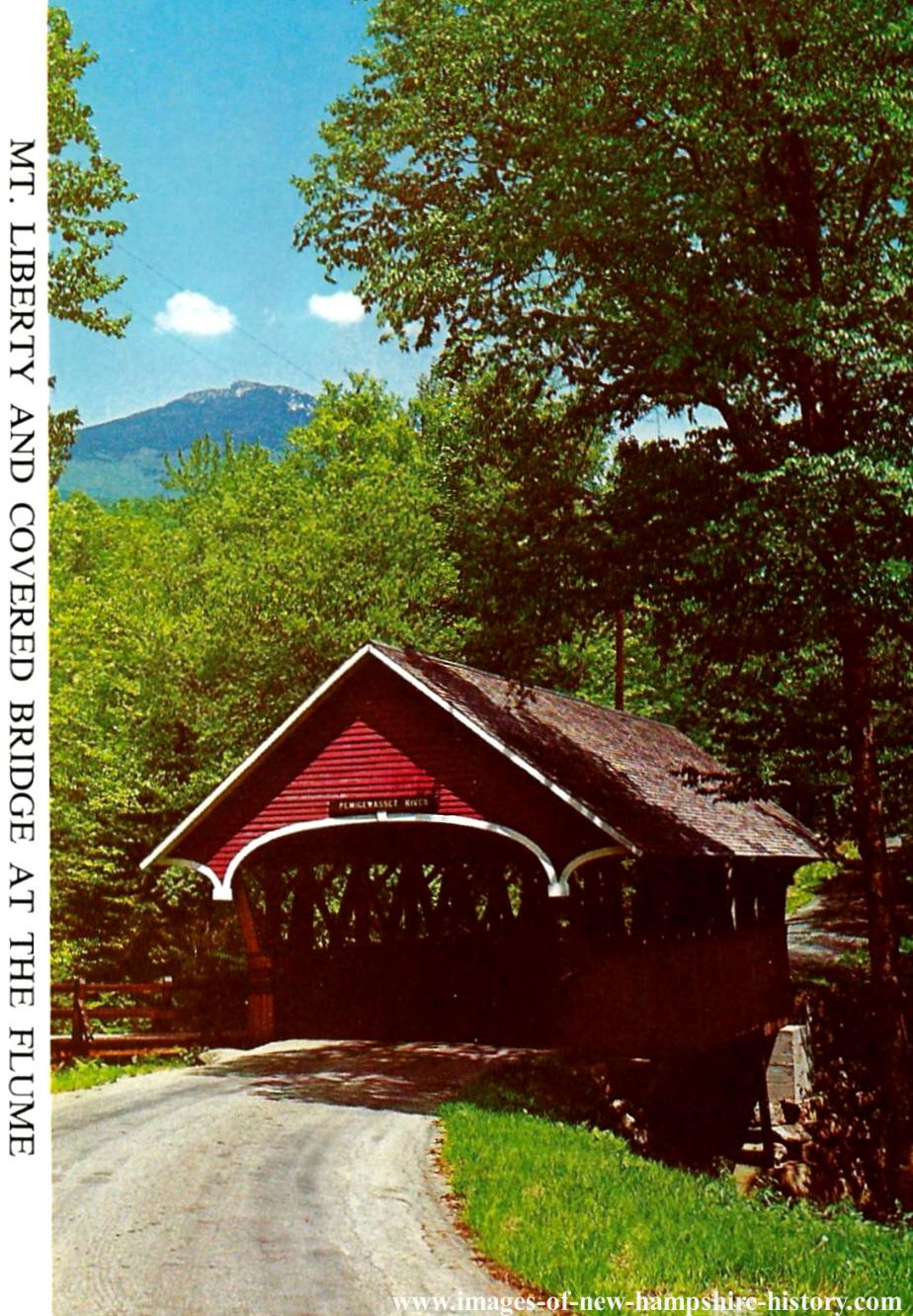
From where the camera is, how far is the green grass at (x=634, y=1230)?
313 inches

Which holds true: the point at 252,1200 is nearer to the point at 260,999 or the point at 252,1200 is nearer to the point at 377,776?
the point at 377,776

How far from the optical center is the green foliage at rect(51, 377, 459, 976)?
26.2m

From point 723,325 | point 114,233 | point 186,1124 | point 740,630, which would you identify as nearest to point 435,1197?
point 186,1124

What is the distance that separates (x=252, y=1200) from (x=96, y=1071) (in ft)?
29.6

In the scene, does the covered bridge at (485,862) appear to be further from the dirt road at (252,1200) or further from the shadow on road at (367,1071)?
the dirt road at (252,1200)

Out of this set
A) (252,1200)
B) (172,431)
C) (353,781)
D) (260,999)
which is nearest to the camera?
(252,1200)

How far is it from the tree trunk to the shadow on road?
5251 millimetres

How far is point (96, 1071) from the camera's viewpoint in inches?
706

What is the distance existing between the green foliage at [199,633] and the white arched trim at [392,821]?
18.2ft

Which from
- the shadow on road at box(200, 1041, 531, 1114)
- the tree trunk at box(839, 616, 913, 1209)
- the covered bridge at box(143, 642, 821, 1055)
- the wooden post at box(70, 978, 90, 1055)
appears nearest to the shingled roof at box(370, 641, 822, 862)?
the covered bridge at box(143, 642, 821, 1055)

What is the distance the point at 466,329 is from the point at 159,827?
1378cm

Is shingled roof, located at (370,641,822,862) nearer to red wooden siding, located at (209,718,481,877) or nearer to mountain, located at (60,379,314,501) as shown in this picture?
red wooden siding, located at (209,718,481,877)

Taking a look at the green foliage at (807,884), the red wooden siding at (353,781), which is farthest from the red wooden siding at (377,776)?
the green foliage at (807,884)

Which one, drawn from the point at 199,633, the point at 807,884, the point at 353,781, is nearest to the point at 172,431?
the point at 199,633
